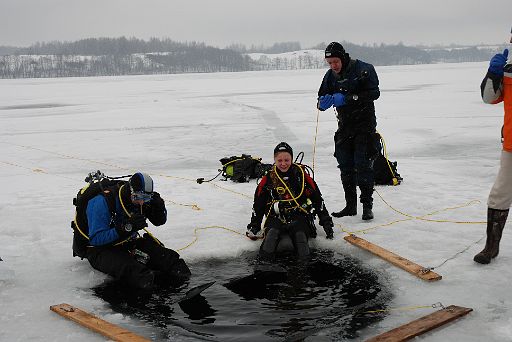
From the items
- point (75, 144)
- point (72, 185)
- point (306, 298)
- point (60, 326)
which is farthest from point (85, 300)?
point (75, 144)

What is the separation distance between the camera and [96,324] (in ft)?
11.1

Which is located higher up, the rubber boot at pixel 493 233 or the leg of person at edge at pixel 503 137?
the leg of person at edge at pixel 503 137

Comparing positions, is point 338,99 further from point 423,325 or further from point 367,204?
point 423,325

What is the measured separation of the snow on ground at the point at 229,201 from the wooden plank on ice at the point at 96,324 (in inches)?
2.0

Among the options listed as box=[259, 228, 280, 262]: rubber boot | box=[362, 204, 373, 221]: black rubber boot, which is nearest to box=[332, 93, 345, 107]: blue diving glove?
box=[362, 204, 373, 221]: black rubber boot

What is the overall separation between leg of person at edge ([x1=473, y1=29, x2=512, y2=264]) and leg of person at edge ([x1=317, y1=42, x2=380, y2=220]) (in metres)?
1.51

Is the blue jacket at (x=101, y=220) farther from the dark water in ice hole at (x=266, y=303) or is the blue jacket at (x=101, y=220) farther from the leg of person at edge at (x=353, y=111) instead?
the leg of person at edge at (x=353, y=111)

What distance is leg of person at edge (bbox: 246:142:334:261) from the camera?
16.5 ft

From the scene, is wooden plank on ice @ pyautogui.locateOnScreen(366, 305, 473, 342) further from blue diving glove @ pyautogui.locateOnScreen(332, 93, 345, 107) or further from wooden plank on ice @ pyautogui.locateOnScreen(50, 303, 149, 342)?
blue diving glove @ pyautogui.locateOnScreen(332, 93, 345, 107)

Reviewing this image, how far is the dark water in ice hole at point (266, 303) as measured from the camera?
339 centimetres

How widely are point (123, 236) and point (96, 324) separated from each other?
1.06m

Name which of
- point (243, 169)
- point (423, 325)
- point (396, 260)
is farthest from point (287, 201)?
point (243, 169)

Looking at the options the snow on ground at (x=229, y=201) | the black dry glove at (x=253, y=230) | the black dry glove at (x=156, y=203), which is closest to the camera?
the snow on ground at (x=229, y=201)

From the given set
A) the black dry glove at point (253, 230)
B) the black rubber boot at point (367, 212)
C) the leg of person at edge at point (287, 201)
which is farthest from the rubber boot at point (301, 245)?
the black rubber boot at point (367, 212)
